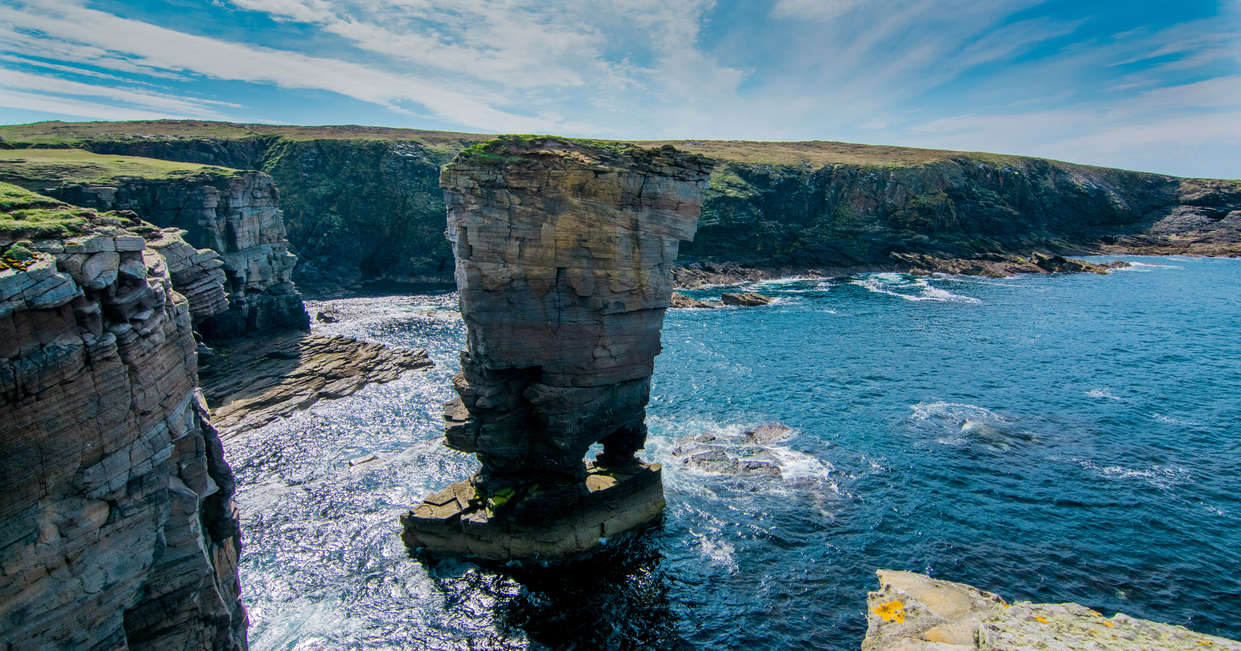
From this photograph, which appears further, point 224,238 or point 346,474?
point 224,238

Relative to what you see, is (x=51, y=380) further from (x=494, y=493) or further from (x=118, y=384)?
(x=494, y=493)

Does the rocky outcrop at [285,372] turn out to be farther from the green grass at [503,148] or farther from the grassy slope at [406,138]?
the grassy slope at [406,138]

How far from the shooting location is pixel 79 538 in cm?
1173

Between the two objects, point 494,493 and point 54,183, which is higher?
point 54,183

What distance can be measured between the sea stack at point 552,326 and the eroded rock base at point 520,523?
69 mm

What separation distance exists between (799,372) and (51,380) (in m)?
51.6

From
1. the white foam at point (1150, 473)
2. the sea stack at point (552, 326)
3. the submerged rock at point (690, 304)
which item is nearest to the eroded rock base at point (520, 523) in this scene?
the sea stack at point (552, 326)

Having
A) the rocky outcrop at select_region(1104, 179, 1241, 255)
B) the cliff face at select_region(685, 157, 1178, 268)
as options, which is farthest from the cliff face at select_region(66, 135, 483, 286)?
the rocky outcrop at select_region(1104, 179, 1241, 255)

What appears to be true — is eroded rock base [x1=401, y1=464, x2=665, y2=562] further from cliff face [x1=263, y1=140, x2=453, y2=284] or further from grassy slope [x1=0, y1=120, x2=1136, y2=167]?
grassy slope [x1=0, y1=120, x2=1136, y2=167]

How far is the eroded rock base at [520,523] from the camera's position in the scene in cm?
2867

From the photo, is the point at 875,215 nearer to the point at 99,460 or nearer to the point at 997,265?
the point at 997,265

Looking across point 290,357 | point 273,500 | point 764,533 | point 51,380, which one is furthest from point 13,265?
point 290,357

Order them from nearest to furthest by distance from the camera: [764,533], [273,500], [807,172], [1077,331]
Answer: [764,533]
[273,500]
[1077,331]
[807,172]

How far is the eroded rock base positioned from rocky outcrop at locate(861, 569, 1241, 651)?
13110 millimetres
